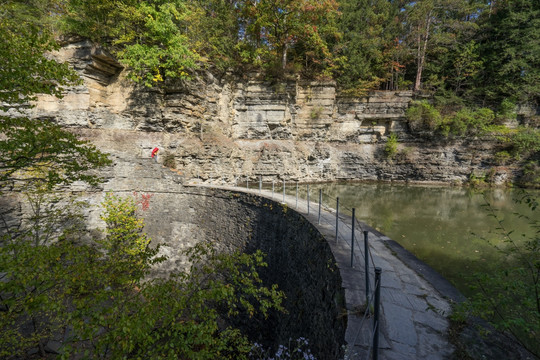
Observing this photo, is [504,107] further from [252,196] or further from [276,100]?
[252,196]

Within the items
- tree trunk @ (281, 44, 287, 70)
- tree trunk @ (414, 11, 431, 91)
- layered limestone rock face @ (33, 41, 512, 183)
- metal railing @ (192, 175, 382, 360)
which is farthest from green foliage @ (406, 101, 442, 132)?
metal railing @ (192, 175, 382, 360)

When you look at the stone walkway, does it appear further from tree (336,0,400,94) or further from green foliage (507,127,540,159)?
green foliage (507,127,540,159)

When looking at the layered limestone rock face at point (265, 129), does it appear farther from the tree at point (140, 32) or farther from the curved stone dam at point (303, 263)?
the curved stone dam at point (303, 263)

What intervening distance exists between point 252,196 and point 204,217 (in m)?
3.19

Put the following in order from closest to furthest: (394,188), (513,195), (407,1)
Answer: (513,195)
(394,188)
(407,1)

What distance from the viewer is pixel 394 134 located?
19797 mm

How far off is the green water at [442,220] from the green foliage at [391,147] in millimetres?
2890

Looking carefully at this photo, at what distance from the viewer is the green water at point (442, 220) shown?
21.5 feet

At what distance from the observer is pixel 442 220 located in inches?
402

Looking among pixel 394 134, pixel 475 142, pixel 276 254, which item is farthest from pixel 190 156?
pixel 475 142

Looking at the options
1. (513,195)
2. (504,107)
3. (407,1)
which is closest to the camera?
(513,195)

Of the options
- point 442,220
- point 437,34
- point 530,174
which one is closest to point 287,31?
point 437,34

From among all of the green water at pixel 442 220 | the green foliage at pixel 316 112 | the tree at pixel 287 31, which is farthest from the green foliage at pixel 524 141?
the tree at pixel 287 31

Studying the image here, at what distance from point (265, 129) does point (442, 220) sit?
44.6 feet
